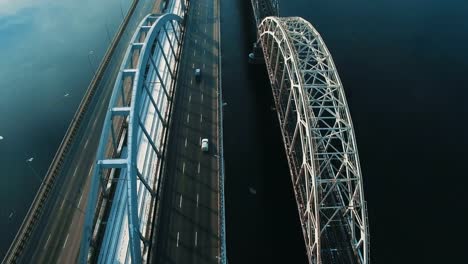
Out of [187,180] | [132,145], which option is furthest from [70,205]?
[187,180]

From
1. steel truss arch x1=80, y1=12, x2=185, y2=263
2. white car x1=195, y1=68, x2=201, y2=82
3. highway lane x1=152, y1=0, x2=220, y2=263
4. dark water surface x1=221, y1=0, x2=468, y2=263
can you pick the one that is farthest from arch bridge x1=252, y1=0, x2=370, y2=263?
white car x1=195, y1=68, x2=201, y2=82

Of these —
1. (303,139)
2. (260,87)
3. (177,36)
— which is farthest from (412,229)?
(177,36)

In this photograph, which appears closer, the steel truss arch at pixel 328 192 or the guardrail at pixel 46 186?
the steel truss arch at pixel 328 192

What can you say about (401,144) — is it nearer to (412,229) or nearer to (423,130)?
(423,130)

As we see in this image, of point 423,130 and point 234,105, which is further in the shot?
point 234,105

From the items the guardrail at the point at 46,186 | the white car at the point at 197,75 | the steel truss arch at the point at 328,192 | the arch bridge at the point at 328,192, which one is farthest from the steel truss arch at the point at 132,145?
the steel truss arch at the point at 328,192

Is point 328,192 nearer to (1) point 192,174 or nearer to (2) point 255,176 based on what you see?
(2) point 255,176

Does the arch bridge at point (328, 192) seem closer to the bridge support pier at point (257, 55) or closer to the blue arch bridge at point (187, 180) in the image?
the blue arch bridge at point (187, 180)
